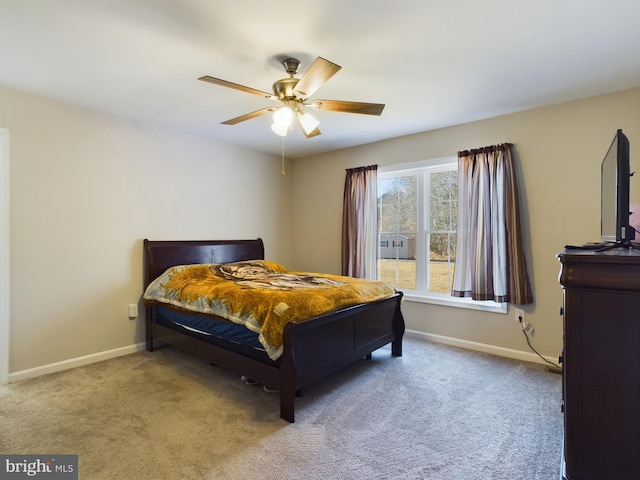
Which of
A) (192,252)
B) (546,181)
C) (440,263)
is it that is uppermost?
(546,181)

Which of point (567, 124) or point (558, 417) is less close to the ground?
point (567, 124)

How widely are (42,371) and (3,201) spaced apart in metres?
1.52

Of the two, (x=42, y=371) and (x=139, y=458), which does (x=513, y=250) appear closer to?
(x=139, y=458)

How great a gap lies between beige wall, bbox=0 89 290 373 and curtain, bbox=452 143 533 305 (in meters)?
3.05

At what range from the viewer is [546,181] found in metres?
3.21

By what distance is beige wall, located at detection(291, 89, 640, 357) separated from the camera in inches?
116

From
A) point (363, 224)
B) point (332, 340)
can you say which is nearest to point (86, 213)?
point (332, 340)

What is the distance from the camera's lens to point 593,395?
3.97ft

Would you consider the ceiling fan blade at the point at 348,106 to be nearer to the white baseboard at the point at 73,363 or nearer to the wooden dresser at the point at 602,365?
the wooden dresser at the point at 602,365

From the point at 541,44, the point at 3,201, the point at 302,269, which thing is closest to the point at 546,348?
the point at 541,44

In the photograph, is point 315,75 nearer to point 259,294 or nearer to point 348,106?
point 348,106

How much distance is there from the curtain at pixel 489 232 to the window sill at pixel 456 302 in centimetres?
15

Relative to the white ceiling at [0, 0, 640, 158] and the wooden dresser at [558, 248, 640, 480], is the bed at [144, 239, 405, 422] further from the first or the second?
the white ceiling at [0, 0, 640, 158]

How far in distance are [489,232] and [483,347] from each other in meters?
1.25
